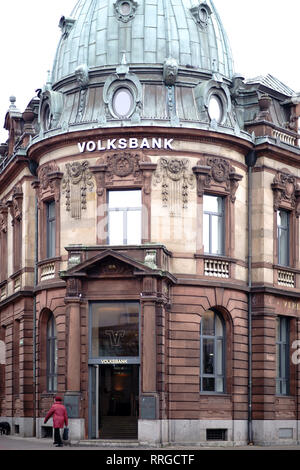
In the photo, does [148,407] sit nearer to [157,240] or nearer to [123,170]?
[157,240]

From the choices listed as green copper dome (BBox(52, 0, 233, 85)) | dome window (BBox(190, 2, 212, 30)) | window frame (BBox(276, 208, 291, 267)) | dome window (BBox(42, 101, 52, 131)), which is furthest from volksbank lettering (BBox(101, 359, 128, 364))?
dome window (BBox(190, 2, 212, 30))

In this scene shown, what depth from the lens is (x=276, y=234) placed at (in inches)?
2050

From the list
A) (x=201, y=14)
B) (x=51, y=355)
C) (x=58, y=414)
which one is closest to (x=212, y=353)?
(x=51, y=355)

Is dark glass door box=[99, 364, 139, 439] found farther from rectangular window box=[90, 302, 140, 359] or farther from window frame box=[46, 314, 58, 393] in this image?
window frame box=[46, 314, 58, 393]

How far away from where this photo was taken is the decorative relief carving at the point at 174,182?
48438mm

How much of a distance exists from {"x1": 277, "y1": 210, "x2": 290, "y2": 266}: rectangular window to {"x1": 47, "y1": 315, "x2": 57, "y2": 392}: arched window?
10.4 meters

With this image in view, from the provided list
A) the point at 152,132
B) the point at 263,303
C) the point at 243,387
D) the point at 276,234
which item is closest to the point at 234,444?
the point at 243,387

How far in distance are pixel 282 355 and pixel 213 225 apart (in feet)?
22.7

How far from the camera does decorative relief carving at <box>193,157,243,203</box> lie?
48938 mm

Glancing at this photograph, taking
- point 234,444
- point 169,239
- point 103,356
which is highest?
point 169,239

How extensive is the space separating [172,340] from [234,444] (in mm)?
5077

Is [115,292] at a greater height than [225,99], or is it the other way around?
[225,99]

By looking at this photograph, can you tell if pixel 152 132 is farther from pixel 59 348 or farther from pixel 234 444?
pixel 234 444

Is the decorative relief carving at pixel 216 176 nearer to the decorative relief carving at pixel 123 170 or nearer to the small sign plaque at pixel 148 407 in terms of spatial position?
the decorative relief carving at pixel 123 170
